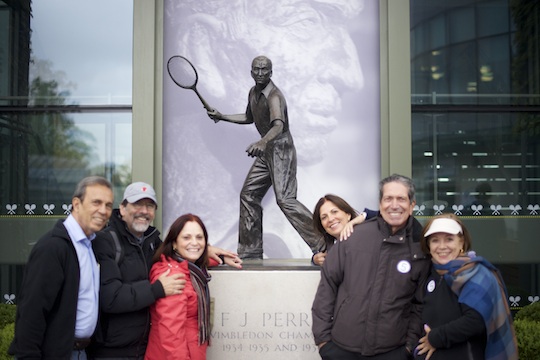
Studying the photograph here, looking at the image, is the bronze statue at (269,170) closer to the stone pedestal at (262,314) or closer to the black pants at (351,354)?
the stone pedestal at (262,314)

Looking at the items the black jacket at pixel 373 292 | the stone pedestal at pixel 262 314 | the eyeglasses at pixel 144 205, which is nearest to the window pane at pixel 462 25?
the stone pedestal at pixel 262 314

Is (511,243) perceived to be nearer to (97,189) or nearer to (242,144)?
(242,144)

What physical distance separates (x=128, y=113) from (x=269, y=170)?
306cm

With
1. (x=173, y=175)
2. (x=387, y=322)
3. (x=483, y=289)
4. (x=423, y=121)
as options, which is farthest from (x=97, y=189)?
(x=423, y=121)

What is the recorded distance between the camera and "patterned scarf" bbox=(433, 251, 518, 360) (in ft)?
10.4

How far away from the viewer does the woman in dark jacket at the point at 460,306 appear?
3.19 metres

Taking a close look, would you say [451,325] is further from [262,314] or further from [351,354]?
[262,314]

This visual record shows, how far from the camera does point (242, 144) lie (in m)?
7.90

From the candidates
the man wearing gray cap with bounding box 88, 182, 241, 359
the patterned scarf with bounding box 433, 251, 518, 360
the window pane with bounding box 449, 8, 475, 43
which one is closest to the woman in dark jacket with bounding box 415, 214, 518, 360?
the patterned scarf with bounding box 433, 251, 518, 360

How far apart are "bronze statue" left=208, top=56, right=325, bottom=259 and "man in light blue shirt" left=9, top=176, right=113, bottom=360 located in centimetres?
217

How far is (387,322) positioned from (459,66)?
18.6 ft

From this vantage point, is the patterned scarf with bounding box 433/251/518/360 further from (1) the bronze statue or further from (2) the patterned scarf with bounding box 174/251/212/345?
(1) the bronze statue

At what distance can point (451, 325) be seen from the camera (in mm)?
3213

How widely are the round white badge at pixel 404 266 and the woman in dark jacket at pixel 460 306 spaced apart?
0.14m
